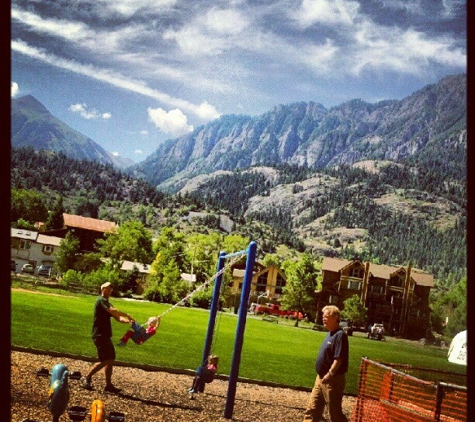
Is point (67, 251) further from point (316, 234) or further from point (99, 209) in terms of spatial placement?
point (316, 234)

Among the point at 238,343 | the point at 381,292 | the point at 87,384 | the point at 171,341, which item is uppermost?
the point at 381,292

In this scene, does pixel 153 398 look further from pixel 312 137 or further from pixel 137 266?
pixel 312 137

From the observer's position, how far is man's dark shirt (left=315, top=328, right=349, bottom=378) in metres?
4.64

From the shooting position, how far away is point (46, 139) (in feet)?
302

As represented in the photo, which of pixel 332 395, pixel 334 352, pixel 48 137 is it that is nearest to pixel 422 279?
pixel 48 137

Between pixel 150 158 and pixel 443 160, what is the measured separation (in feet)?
251

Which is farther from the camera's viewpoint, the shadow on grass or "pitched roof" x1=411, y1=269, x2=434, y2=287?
"pitched roof" x1=411, y1=269, x2=434, y2=287

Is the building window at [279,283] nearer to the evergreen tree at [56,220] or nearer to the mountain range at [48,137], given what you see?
the evergreen tree at [56,220]

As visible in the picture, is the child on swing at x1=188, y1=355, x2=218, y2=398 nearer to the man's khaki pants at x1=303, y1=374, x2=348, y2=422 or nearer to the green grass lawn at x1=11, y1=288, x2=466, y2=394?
the green grass lawn at x1=11, y1=288, x2=466, y2=394

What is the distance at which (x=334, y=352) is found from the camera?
15.3 ft

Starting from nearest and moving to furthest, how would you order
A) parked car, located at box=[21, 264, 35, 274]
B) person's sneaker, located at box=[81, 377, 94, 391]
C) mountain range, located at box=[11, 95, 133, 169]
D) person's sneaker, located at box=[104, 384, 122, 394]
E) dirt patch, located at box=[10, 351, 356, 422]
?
dirt patch, located at box=[10, 351, 356, 422]
person's sneaker, located at box=[81, 377, 94, 391]
person's sneaker, located at box=[104, 384, 122, 394]
parked car, located at box=[21, 264, 35, 274]
mountain range, located at box=[11, 95, 133, 169]

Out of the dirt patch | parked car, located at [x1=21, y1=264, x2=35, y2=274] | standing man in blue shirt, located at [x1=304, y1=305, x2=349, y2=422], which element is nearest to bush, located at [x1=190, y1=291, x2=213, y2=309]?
parked car, located at [x1=21, y1=264, x2=35, y2=274]

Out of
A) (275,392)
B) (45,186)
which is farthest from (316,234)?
(275,392)

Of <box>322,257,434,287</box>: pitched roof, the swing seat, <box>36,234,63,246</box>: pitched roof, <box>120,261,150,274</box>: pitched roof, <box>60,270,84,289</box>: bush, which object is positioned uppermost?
<box>322,257,434,287</box>: pitched roof
